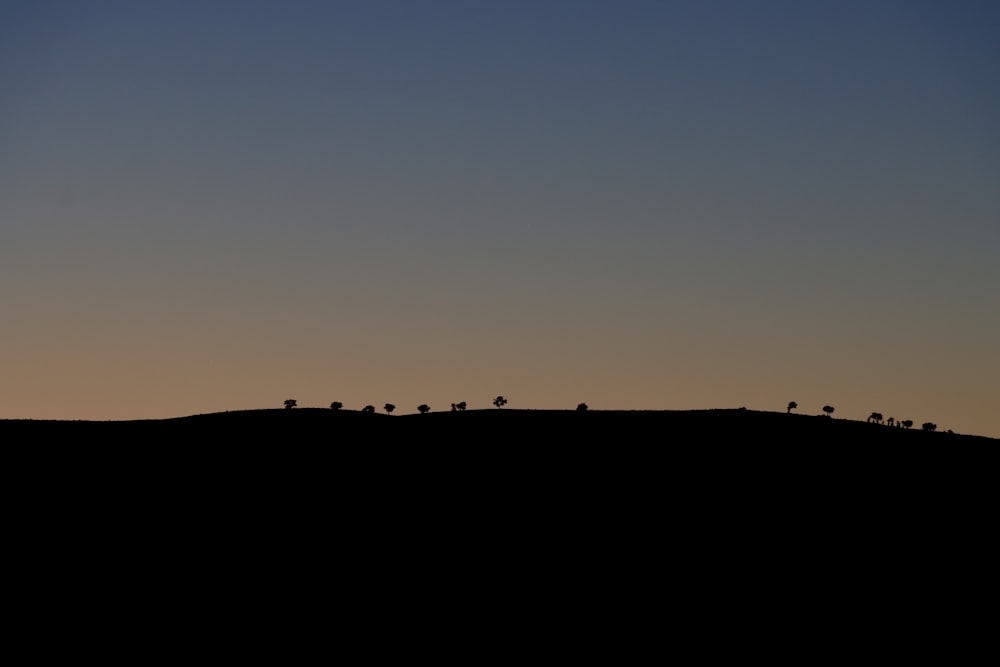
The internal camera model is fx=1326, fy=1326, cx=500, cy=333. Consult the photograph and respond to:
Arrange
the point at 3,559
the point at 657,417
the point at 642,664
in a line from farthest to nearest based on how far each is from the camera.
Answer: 1. the point at 657,417
2. the point at 3,559
3. the point at 642,664

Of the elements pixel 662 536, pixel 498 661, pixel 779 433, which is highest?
pixel 779 433

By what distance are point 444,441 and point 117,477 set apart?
1487 cm

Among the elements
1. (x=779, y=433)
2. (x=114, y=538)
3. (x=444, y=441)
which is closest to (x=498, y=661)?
(x=114, y=538)

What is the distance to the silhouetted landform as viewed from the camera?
62344mm

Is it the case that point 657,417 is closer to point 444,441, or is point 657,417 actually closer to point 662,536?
point 444,441

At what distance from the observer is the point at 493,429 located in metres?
64.4

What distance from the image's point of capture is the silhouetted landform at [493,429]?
205 ft

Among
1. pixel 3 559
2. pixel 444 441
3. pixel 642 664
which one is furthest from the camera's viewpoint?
pixel 444 441

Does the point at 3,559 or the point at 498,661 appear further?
the point at 3,559

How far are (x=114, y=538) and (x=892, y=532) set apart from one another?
29.8 metres

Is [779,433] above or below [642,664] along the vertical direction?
above

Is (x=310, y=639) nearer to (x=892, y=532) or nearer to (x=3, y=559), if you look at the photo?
(x=3, y=559)

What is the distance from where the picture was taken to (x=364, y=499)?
5428 cm

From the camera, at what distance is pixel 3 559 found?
158 feet
